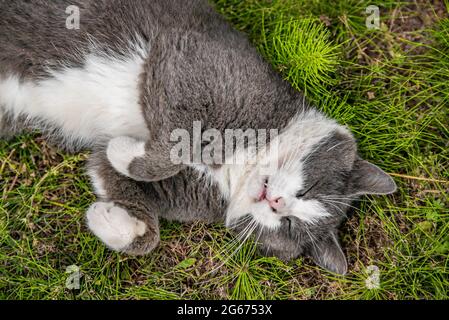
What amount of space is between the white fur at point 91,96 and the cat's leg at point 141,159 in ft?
0.59

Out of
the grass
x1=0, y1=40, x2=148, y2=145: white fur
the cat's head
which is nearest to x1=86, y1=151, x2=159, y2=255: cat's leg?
x1=0, y1=40, x2=148, y2=145: white fur

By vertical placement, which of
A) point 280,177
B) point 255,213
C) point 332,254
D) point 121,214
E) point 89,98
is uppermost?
point 89,98

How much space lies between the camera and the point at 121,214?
298 centimetres

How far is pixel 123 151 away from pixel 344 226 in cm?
168

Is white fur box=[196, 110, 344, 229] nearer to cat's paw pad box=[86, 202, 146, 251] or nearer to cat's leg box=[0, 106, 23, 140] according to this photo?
cat's paw pad box=[86, 202, 146, 251]

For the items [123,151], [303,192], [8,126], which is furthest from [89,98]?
[303,192]

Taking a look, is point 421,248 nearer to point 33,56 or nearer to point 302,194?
point 302,194

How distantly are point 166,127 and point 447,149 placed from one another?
2084 mm

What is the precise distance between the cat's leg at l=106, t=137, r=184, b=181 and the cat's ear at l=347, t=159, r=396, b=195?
1.07 m

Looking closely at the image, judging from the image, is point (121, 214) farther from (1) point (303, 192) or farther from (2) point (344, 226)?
(2) point (344, 226)

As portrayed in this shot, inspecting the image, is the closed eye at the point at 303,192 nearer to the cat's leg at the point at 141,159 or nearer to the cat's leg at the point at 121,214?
the cat's leg at the point at 141,159

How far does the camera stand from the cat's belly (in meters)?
3.07
